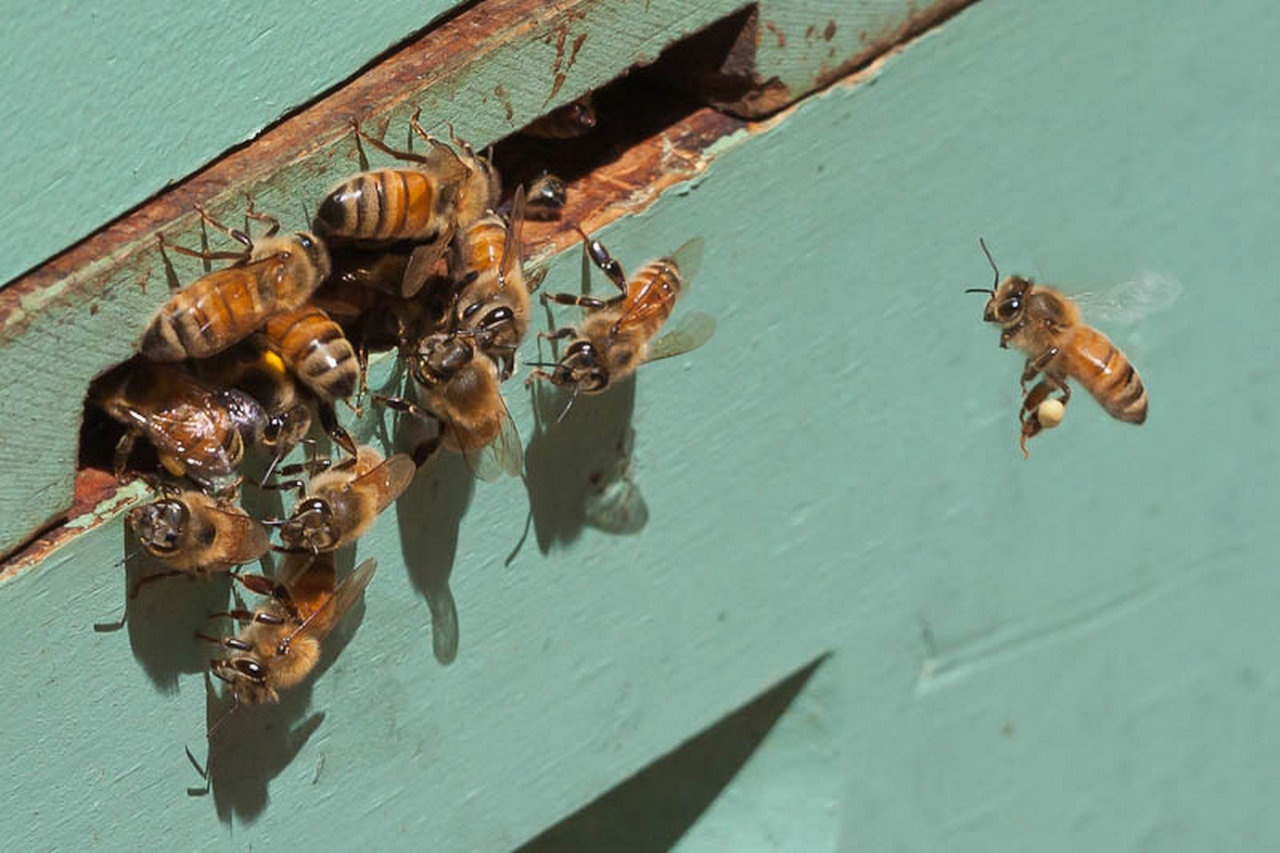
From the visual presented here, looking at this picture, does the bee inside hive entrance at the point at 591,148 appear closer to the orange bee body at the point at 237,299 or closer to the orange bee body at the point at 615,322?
the orange bee body at the point at 615,322

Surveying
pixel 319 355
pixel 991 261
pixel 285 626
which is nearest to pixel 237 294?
pixel 319 355

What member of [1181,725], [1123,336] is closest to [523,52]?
[1123,336]

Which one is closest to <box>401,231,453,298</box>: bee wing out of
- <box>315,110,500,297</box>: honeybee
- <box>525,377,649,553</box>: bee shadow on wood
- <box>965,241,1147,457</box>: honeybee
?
<box>315,110,500,297</box>: honeybee

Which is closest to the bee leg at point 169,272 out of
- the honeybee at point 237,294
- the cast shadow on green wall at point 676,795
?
the honeybee at point 237,294

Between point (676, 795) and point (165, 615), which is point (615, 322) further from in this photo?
point (676, 795)

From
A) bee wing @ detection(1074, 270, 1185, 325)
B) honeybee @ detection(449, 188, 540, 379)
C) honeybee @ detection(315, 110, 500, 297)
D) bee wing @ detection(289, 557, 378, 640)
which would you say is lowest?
bee wing @ detection(1074, 270, 1185, 325)

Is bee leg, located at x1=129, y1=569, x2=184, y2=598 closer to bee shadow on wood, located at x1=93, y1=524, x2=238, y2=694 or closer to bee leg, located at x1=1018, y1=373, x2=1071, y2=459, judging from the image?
bee shadow on wood, located at x1=93, y1=524, x2=238, y2=694
